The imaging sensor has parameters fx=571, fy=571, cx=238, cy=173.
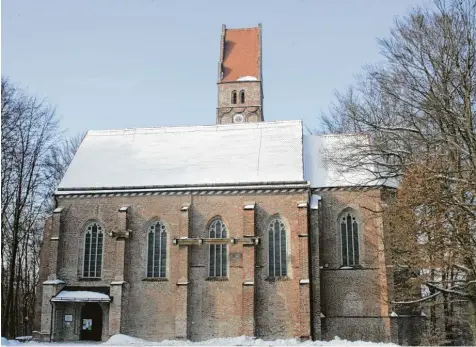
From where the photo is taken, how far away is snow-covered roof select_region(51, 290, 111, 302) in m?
27.0

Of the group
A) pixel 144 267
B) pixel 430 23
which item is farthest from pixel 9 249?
pixel 430 23

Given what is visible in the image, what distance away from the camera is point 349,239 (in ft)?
90.6

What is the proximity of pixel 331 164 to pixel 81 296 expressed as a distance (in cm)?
1379

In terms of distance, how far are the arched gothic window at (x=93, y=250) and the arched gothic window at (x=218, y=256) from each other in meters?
5.70

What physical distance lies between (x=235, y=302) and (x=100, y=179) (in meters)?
9.72

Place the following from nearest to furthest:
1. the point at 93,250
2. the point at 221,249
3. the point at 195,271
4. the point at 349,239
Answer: the point at 195,271
the point at 349,239
the point at 221,249
the point at 93,250

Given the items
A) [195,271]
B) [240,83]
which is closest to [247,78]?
[240,83]

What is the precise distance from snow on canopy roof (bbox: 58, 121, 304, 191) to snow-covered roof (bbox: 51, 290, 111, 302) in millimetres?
5406

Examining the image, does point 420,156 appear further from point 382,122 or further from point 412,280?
point 412,280

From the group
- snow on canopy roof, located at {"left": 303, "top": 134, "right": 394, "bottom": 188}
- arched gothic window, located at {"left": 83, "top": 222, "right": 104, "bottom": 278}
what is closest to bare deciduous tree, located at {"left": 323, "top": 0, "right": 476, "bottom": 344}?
snow on canopy roof, located at {"left": 303, "top": 134, "right": 394, "bottom": 188}

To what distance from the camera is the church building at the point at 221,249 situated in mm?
26312

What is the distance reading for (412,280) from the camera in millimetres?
20047

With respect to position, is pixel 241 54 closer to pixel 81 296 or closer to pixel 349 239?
pixel 349 239

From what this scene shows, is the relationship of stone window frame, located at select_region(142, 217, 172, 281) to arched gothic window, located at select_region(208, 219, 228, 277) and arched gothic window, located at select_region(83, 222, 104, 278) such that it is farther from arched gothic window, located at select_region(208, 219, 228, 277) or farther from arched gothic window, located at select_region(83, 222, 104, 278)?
arched gothic window, located at select_region(83, 222, 104, 278)
